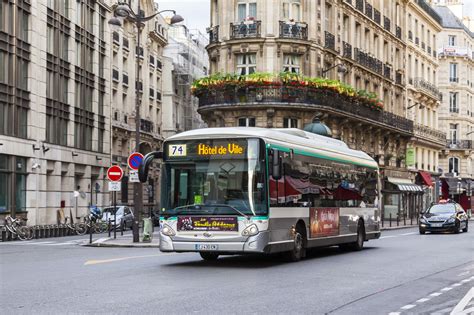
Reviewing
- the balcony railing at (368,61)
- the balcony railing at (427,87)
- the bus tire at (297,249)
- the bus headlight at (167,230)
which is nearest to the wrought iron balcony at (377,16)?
the balcony railing at (368,61)

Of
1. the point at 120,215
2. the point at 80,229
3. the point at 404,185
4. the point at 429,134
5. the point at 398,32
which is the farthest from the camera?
the point at 429,134

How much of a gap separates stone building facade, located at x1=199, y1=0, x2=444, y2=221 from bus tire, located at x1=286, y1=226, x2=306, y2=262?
26.1 metres

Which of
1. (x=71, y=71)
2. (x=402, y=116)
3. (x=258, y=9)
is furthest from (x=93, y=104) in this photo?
(x=402, y=116)

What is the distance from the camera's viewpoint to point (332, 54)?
52562mm

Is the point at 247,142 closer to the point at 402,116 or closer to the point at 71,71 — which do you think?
the point at 71,71

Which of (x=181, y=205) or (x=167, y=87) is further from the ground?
(x=167, y=87)

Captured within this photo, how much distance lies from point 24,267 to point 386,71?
49677mm

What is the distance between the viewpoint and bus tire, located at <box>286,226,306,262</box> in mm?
20422

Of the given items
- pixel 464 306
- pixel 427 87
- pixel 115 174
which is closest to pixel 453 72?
pixel 427 87

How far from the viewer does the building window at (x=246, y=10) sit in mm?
48562

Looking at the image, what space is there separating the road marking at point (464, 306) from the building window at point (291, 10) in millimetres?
36681

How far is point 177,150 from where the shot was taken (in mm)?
19000

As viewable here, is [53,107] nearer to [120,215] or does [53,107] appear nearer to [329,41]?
[120,215]

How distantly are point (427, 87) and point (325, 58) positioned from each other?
28011mm
